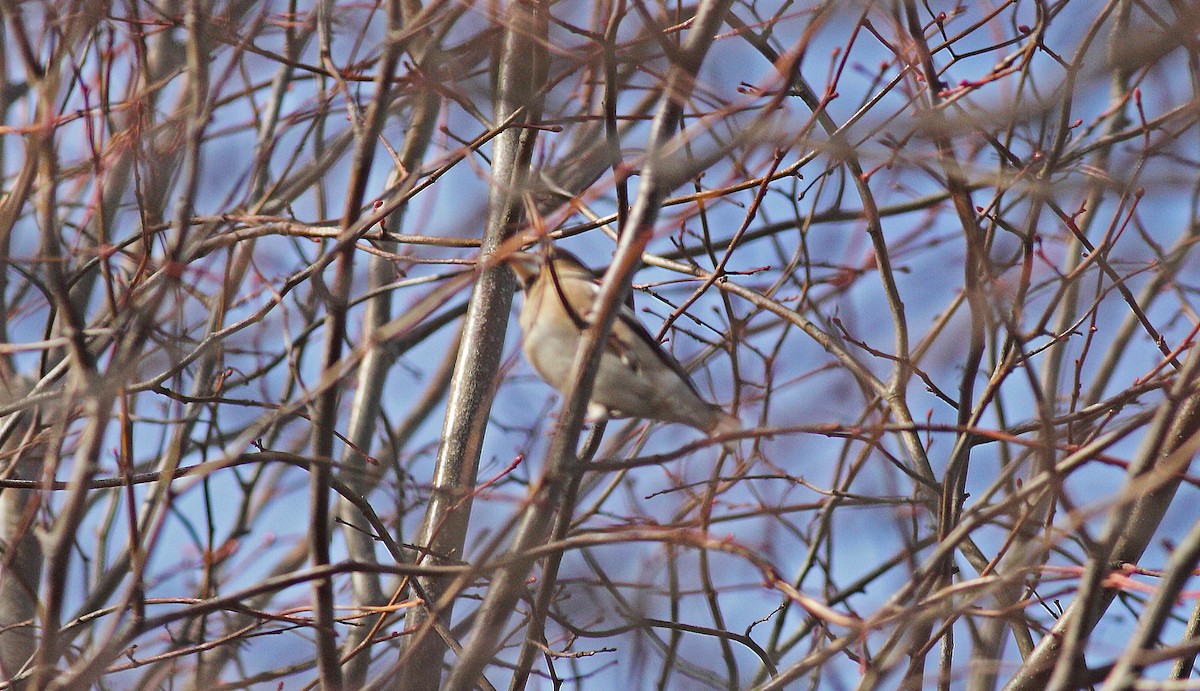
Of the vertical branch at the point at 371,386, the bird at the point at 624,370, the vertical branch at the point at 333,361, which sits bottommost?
the vertical branch at the point at 333,361

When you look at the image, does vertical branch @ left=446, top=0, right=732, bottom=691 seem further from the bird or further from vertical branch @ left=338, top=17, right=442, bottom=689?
vertical branch @ left=338, top=17, right=442, bottom=689

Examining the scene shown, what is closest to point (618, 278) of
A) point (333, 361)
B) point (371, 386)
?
point (333, 361)

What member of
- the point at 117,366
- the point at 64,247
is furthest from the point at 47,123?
the point at 64,247

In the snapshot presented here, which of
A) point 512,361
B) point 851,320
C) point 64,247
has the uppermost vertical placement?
point 64,247

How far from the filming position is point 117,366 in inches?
93.0

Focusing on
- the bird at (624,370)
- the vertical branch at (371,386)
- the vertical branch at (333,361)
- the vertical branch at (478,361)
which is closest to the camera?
the vertical branch at (333,361)

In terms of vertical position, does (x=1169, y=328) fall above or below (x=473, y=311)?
above

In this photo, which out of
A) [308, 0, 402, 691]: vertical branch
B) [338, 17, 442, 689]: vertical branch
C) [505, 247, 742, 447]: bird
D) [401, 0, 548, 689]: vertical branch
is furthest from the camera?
[338, 17, 442, 689]: vertical branch

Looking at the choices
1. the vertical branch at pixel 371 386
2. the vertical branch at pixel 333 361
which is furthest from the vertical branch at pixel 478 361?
the vertical branch at pixel 371 386

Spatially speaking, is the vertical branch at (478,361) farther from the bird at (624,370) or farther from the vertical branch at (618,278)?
the vertical branch at (618,278)

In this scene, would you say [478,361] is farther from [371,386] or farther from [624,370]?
[371,386]

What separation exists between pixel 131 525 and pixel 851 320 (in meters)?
2.56

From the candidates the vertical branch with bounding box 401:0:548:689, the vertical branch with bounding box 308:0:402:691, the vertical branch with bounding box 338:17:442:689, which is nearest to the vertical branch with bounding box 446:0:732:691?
the vertical branch with bounding box 308:0:402:691

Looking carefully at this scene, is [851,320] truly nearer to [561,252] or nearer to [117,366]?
[561,252]
